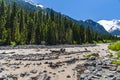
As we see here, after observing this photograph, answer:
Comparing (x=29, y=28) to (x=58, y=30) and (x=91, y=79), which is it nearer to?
(x=58, y=30)

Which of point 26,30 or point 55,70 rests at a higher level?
point 26,30

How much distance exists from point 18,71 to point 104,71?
48.6ft

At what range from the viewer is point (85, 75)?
139ft

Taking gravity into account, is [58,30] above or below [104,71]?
above

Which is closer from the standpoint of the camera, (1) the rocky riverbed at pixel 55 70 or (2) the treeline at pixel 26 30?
(1) the rocky riverbed at pixel 55 70

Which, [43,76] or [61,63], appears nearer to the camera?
[43,76]

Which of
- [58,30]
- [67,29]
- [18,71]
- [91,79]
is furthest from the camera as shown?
[67,29]

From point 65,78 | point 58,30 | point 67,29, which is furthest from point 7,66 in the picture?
point 67,29

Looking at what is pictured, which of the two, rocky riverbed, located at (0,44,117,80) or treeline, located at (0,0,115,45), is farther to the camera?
treeline, located at (0,0,115,45)

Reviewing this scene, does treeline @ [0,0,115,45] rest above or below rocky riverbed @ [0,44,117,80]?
above

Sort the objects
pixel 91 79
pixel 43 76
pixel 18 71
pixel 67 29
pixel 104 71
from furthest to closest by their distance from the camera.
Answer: pixel 67 29, pixel 18 71, pixel 43 76, pixel 104 71, pixel 91 79

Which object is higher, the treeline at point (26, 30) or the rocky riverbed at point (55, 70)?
the treeline at point (26, 30)

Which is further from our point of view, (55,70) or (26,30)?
(26,30)

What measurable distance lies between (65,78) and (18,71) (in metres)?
8.98
